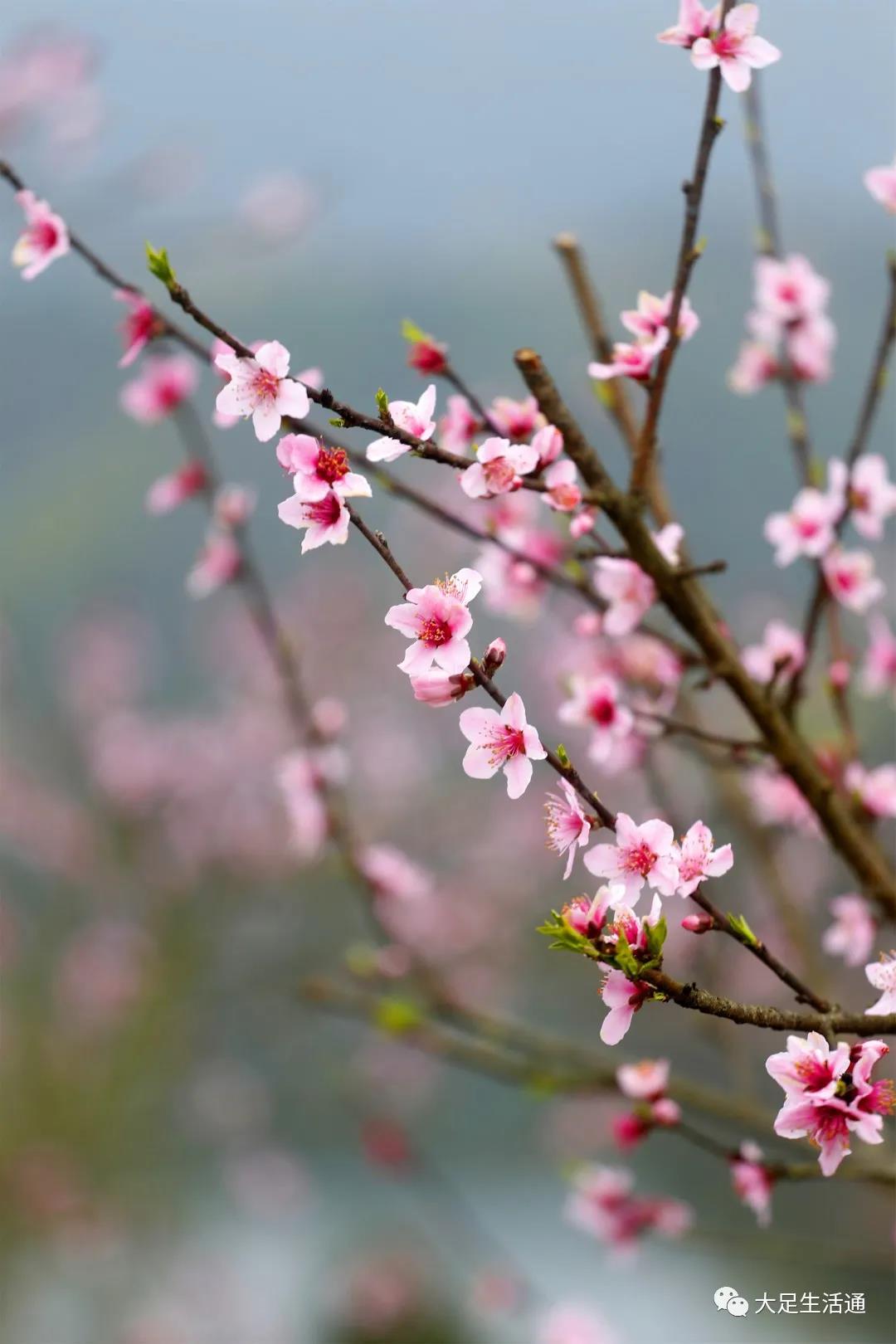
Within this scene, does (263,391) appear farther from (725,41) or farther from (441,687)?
(725,41)

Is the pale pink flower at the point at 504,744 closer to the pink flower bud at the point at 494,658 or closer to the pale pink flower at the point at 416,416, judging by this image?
the pink flower bud at the point at 494,658

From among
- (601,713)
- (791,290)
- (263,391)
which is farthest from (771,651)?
(263,391)

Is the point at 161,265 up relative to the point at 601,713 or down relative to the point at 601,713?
up

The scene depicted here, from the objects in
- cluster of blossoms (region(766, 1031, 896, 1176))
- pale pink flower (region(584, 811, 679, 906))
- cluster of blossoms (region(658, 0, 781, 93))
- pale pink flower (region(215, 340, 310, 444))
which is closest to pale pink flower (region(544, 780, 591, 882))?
pale pink flower (region(584, 811, 679, 906))

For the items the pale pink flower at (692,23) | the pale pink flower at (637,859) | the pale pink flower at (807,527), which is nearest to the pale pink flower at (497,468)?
the pale pink flower at (637,859)

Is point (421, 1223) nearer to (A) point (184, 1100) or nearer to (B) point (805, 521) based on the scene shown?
(A) point (184, 1100)

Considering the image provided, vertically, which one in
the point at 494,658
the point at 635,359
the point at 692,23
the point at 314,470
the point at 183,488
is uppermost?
the point at 692,23

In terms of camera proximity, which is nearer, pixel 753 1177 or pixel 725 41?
pixel 725 41
